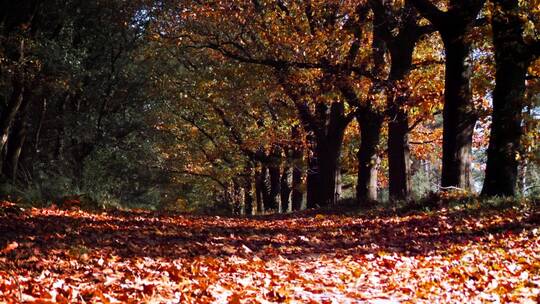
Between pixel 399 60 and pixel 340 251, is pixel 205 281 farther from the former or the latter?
pixel 399 60

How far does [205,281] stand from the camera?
588 centimetres

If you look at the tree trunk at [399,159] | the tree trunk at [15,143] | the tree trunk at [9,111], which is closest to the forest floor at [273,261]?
the tree trunk at [9,111]

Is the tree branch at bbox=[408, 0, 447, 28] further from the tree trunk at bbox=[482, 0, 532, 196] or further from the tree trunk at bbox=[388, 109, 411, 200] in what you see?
the tree trunk at bbox=[388, 109, 411, 200]

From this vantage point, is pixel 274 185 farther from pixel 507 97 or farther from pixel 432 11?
pixel 507 97

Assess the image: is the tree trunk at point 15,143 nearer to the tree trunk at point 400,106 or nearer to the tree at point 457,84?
the tree trunk at point 400,106

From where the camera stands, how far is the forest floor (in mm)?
5270

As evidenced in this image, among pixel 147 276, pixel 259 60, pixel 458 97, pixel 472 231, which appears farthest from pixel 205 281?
pixel 259 60

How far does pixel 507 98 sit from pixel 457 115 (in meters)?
1.98

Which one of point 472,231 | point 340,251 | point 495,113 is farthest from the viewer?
point 495,113

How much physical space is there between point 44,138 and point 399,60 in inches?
553

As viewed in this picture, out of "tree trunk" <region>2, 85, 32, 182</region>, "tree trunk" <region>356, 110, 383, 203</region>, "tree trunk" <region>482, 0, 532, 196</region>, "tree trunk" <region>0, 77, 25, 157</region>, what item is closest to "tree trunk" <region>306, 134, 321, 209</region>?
"tree trunk" <region>356, 110, 383, 203</region>

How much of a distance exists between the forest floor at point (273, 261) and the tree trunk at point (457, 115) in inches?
97.9

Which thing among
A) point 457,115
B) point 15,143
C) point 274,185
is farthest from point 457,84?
point 274,185

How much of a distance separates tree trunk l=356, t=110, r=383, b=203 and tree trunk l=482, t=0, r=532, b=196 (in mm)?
6884
